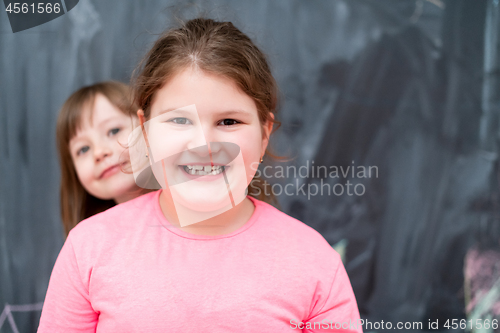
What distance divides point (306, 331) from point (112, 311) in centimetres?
52

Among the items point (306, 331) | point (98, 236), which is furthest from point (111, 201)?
point (306, 331)

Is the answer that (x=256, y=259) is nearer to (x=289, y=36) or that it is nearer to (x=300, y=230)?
(x=300, y=230)

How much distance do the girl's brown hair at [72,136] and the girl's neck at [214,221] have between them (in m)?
0.49

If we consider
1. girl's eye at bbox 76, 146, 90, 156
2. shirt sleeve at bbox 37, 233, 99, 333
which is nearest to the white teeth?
shirt sleeve at bbox 37, 233, 99, 333

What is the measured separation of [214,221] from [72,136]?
2.42 ft

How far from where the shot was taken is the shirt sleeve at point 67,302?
3.18 feet

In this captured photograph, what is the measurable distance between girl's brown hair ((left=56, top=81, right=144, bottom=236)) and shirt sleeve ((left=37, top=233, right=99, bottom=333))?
55 cm

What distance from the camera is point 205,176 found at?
1.01 meters

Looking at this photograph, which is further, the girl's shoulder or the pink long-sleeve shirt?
the girl's shoulder

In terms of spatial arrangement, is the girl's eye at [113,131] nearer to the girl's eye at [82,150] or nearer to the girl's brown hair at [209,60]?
the girl's eye at [82,150]

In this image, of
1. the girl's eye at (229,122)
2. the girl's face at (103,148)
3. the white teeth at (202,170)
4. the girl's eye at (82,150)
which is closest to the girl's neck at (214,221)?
the white teeth at (202,170)

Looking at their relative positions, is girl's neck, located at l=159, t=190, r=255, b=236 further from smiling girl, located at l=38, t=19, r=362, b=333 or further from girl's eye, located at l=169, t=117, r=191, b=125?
girl's eye, located at l=169, t=117, r=191, b=125

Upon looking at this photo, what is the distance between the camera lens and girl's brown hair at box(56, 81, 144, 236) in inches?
56.4

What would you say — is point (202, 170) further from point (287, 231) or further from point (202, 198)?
point (287, 231)
